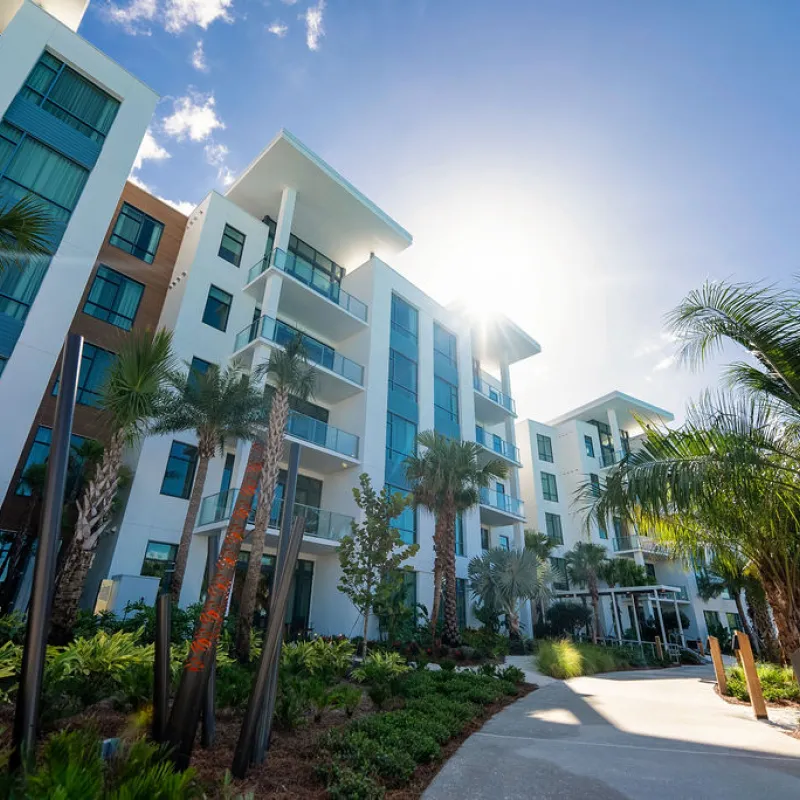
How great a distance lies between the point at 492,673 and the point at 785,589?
23.8ft

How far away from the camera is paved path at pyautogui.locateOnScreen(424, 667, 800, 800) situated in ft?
14.8

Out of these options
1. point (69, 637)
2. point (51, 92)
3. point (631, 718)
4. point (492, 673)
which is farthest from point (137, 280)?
point (631, 718)

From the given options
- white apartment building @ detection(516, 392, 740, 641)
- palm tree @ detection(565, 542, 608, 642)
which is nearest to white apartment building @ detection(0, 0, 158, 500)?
palm tree @ detection(565, 542, 608, 642)

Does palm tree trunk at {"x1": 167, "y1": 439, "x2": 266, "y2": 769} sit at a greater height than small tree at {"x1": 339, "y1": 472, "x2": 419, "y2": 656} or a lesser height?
lesser

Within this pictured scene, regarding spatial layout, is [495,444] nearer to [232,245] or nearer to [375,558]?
[375,558]

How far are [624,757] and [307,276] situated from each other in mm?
21614

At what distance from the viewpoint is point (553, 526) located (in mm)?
37281

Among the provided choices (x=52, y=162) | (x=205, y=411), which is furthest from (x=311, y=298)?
(x=52, y=162)

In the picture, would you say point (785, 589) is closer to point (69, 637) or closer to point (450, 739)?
point (450, 739)

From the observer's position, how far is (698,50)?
9.34 meters

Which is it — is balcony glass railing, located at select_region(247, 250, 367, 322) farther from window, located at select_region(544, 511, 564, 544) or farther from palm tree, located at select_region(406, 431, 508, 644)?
window, located at select_region(544, 511, 564, 544)

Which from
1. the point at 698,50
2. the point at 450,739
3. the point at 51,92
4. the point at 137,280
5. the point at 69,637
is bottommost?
the point at 450,739

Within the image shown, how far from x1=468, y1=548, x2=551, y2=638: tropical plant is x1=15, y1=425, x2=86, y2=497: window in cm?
1770

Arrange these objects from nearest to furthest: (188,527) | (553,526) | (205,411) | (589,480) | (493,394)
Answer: (188,527), (205,411), (493,394), (553,526), (589,480)
